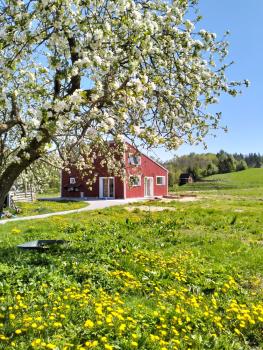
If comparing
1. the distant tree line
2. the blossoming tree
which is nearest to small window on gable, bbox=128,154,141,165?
the blossoming tree

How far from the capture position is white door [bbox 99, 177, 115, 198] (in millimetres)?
46625

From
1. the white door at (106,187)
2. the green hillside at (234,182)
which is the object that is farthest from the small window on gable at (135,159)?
the green hillside at (234,182)

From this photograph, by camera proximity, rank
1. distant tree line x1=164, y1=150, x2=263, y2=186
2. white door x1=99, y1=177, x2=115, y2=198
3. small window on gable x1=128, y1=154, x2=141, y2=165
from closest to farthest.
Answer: small window on gable x1=128, y1=154, x2=141, y2=165 < white door x1=99, y1=177, x2=115, y2=198 < distant tree line x1=164, y1=150, x2=263, y2=186

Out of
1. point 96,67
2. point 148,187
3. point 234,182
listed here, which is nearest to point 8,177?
point 96,67

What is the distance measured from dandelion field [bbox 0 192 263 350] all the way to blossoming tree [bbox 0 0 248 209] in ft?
7.62

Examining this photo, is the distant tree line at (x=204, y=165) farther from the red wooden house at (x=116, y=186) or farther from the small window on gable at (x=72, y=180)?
the small window on gable at (x=72, y=180)

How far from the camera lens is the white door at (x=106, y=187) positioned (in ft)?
153

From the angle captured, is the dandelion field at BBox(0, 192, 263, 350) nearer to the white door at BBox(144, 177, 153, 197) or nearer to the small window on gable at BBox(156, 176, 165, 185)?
the white door at BBox(144, 177, 153, 197)

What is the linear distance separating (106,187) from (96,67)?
40.6 metres

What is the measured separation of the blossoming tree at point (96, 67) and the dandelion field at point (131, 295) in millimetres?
2323

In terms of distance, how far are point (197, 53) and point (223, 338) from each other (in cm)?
551

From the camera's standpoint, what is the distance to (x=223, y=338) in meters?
6.09

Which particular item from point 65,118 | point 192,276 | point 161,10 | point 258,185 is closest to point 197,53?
point 161,10

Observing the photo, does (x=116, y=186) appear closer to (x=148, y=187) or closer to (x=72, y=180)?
(x=72, y=180)
